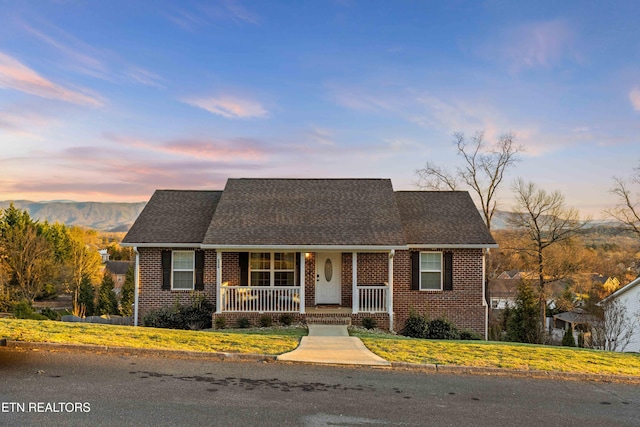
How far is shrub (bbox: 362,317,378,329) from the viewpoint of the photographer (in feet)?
56.3

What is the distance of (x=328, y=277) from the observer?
63.7 ft

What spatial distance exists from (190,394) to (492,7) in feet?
60.5

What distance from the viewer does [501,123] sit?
33594 millimetres

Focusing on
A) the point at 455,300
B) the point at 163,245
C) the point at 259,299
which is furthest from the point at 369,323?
the point at 163,245

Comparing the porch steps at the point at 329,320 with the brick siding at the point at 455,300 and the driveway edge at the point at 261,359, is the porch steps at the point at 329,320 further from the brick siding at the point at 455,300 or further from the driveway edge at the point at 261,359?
the driveway edge at the point at 261,359

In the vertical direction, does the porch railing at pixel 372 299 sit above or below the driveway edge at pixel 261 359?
above

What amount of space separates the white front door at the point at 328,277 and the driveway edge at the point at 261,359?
28.3 ft

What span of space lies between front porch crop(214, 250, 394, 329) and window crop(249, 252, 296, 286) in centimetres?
4

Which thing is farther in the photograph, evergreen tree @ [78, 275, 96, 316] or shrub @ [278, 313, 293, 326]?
evergreen tree @ [78, 275, 96, 316]

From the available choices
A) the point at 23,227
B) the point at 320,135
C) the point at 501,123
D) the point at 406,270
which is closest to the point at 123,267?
the point at 23,227

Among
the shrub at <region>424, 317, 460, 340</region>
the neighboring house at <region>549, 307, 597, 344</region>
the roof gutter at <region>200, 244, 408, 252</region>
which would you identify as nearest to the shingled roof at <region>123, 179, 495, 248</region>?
the roof gutter at <region>200, 244, 408, 252</region>

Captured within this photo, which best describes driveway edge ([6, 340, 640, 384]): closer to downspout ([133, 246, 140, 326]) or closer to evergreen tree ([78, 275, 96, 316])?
downspout ([133, 246, 140, 326])

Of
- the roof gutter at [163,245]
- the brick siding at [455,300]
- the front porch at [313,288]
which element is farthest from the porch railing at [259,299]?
the brick siding at [455,300]

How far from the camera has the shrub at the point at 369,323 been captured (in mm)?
17156
